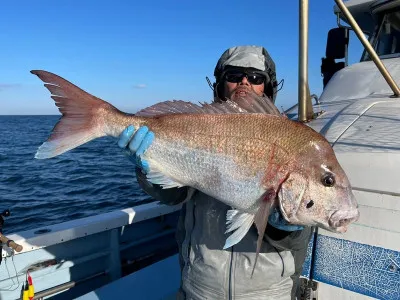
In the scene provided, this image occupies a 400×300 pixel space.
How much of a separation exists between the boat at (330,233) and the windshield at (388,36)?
13 millimetres

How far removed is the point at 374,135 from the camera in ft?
8.30

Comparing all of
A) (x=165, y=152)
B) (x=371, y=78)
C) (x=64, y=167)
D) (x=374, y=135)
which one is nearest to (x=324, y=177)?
(x=374, y=135)

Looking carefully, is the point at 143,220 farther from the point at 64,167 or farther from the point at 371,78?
A: the point at 64,167

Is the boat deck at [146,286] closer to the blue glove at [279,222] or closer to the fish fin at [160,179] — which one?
the fish fin at [160,179]

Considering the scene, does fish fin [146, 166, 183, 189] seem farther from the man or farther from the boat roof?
the boat roof

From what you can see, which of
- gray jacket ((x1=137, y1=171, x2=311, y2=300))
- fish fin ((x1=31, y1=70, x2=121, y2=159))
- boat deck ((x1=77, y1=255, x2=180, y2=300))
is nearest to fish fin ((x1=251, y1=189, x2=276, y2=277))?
gray jacket ((x1=137, y1=171, x2=311, y2=300))

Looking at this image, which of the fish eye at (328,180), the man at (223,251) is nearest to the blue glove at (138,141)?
the man at (223,251)

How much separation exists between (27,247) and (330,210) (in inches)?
124

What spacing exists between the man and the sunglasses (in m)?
0.05

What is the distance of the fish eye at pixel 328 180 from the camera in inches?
78.0

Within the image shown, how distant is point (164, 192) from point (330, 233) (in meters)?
1.18

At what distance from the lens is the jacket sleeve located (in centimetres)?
251

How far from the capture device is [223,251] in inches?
90.7

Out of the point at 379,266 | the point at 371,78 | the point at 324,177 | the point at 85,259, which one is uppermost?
the point at 371,78
